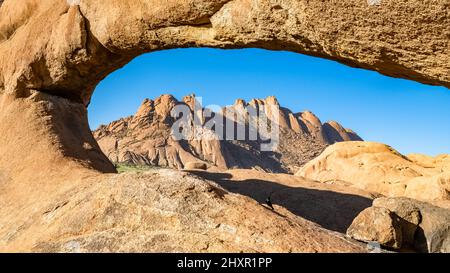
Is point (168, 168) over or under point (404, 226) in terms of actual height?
over

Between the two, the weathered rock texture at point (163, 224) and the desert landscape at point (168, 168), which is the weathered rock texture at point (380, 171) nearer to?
the desert landscape at point (168, 168)

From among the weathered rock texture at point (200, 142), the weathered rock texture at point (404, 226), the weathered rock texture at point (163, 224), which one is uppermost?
the weathered rock texture at point (163, 224)

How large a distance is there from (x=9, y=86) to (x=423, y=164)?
76.6ft

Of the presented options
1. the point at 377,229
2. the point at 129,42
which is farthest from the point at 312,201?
the point at 129,42

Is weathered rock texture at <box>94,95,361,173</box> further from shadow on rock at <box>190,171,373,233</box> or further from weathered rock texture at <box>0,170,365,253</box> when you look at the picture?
weathered rock texture at <box>0,170,365,253</box>

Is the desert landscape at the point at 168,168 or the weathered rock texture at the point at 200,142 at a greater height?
the desert landscape at the point at 168,168

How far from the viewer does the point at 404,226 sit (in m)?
9.02

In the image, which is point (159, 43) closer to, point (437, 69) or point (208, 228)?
point (208, 228)

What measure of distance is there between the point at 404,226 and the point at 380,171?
646 inches
